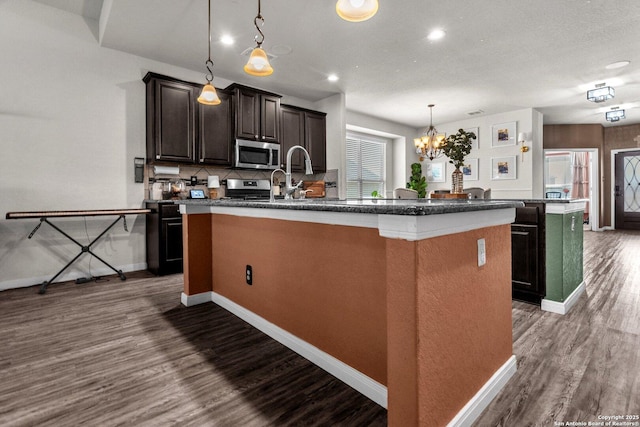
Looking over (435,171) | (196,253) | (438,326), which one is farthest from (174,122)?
(435,171)

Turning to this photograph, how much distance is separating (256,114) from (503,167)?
5.91 m

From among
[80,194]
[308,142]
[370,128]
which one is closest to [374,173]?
[370,128]

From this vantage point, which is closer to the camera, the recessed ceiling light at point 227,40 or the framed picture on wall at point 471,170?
the recessed ceiling light at point 227,40

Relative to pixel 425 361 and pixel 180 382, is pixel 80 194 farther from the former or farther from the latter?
pixel 425 361

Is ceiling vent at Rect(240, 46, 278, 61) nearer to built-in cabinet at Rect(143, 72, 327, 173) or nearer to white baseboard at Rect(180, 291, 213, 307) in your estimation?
built-in cabinet at Rect(143, 72, 327, 173)

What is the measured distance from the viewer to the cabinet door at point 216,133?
443 centimetres

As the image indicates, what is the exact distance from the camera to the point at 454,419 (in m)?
1.27

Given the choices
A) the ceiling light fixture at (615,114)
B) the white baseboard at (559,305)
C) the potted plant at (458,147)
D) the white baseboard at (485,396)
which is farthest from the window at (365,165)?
the white baseboard at (485,396)

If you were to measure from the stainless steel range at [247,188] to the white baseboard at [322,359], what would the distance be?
110 inches

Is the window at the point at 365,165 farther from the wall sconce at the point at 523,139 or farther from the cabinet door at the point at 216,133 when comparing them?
the cabinet door at the point at 216,133

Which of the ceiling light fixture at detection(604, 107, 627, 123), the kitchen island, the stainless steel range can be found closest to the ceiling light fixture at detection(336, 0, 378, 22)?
the kitchen island

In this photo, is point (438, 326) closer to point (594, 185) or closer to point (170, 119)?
point (170, 119)

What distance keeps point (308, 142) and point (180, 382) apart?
15.5 feet

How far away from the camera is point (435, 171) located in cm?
883
